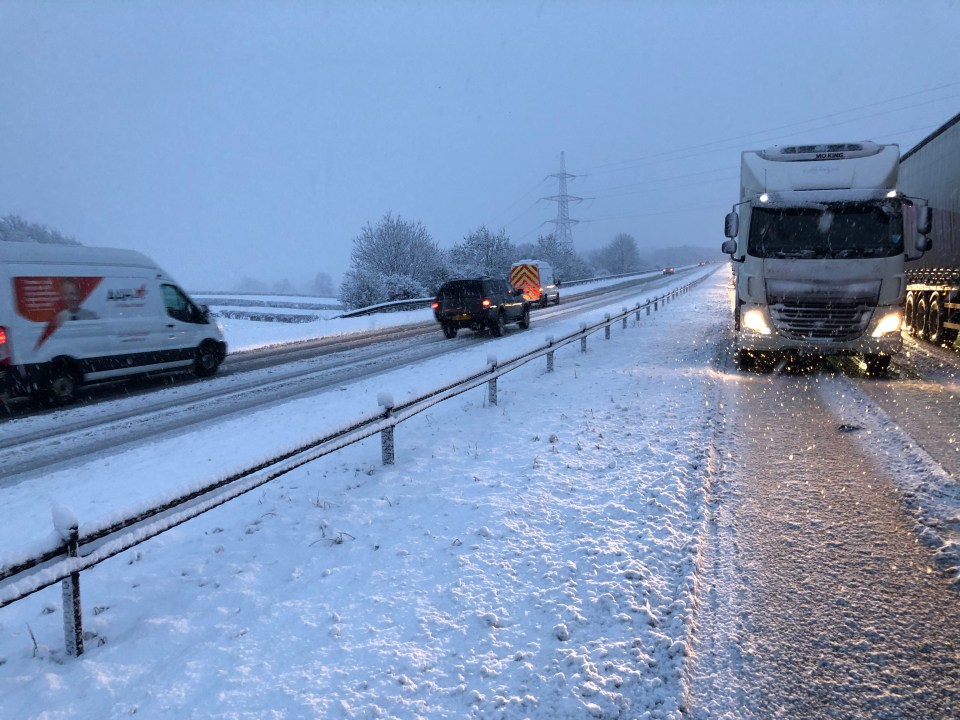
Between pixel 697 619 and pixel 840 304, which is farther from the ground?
pixel 840 304

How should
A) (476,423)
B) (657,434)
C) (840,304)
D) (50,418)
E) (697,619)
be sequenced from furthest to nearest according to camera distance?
(840,304) < (50,418) < (476,423) < (657,434) < (697,619)

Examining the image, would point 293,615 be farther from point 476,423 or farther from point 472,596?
point 476,423


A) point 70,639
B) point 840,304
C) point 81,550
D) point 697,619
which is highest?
point 840,304

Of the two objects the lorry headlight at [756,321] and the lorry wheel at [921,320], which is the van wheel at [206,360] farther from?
the lorry wheel at [921,320]

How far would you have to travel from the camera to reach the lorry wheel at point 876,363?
32.6 feet

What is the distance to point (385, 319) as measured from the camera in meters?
26.7

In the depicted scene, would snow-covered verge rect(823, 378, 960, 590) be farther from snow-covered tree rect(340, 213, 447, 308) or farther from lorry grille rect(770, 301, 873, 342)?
snow-covered tree rect(340, 213, 447, 308)

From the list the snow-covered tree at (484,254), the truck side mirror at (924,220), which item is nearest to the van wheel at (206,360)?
the truck side mirror at (924,220)

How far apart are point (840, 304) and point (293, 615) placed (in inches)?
392

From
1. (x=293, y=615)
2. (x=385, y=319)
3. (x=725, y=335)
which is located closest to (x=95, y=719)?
(x=293, y=615)

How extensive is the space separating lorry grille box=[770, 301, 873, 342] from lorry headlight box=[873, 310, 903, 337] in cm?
19

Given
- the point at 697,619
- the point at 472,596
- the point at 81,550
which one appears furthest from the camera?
the point at 472,596

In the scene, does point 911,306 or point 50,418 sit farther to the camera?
point 911,306

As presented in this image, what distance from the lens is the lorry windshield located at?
953 cm
